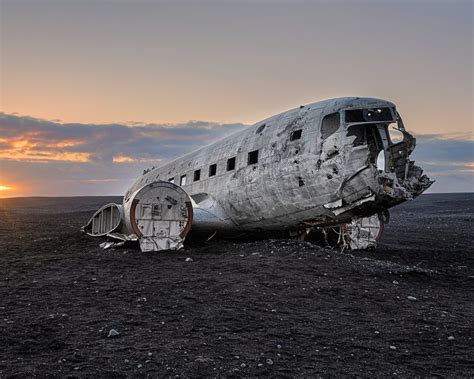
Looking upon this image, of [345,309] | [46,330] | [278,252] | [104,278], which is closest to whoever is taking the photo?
[46,330]

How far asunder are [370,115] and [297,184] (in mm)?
2896

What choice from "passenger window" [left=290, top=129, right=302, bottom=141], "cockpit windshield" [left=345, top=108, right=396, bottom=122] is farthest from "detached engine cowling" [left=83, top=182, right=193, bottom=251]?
"cockpit windshield" [left=345, top=108, right=396, bottom=122]

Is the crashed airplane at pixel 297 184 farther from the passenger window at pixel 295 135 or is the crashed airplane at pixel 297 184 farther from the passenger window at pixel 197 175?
the passenger window at pixel 197 175

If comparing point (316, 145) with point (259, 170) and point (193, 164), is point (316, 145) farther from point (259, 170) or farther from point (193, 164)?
point (193, 164)

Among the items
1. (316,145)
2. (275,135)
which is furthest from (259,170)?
(316,145)

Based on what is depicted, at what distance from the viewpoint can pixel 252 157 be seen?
14.8 meters

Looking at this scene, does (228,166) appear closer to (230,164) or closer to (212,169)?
(230,164)

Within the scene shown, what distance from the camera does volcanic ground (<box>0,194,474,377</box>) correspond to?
5.61 metres

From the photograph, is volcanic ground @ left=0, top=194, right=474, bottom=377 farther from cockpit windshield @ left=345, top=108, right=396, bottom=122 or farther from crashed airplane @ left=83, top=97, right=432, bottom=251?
cockpit windshield @ left=345, top=108, right=396, bottom=122

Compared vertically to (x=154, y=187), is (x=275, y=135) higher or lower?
higher

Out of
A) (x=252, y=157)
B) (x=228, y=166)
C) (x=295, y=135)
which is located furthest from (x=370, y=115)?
(x=228, y=166)

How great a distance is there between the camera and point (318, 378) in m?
5.23

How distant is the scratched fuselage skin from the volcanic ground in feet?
4.77

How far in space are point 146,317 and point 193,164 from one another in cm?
1187
